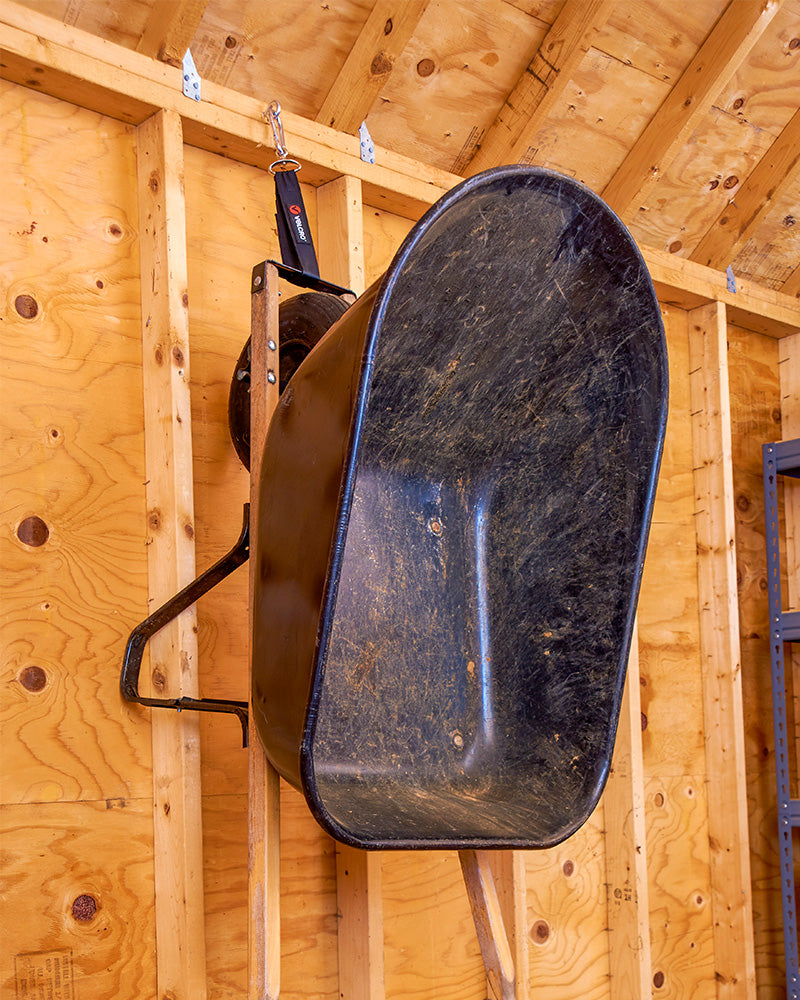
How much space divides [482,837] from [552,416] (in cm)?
59

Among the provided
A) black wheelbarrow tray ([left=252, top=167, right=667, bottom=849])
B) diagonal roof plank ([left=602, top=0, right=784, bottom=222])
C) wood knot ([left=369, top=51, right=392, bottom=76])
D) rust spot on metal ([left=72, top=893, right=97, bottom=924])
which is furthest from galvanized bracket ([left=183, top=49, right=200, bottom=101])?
rust spot on metal ([left=72, top=893, right=97, bottom=924])

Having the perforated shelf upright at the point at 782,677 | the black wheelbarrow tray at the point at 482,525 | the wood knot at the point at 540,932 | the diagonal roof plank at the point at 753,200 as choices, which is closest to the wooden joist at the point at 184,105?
the black wheelbarrow tray at the point at 482,525

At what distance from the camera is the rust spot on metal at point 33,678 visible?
151 cm

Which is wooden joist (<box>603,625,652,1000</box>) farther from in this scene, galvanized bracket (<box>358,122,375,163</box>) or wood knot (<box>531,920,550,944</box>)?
galvanized bracket (<box>358,122,375,163</box>)

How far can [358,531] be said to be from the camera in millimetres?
1474

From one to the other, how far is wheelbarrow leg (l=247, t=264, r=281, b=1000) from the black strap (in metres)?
0.17

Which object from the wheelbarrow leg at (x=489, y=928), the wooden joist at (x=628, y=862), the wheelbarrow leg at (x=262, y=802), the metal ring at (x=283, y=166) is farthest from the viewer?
the wooden joist at (x=628, y=862)

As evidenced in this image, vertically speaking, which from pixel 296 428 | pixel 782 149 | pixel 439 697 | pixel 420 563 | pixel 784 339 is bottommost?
pixel 439 697

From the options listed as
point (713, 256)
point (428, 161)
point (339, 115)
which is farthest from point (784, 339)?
point (339, 115)

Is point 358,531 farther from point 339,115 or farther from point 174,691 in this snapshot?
point 339,115

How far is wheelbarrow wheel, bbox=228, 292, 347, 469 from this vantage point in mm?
1590

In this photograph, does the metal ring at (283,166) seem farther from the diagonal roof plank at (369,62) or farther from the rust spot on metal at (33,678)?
the rust spot on metal at (33,678)

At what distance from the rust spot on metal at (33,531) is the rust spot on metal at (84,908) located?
1.67 feet

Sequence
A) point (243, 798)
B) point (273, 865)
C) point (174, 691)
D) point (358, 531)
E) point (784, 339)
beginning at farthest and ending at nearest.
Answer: point (784, 339) < point (243, 798) < point (174, 691) < point (358, 531) < point (273, 865)
